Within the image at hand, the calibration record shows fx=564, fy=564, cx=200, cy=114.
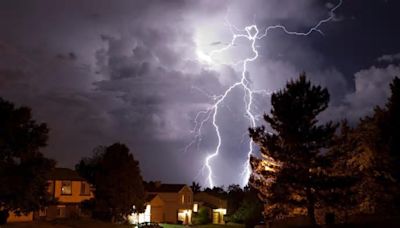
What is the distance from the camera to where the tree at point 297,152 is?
3447cm

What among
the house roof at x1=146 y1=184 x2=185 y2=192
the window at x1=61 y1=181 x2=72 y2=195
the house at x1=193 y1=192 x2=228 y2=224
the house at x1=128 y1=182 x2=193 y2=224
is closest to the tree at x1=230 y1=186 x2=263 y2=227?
the house at x1=128 y1=182 x2=193 y2=224

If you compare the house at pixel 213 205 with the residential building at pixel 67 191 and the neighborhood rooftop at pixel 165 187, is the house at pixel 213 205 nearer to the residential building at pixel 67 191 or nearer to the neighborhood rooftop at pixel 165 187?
the neighborhood rooftop at pixel 165 187

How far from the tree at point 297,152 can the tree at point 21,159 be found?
13.8 m

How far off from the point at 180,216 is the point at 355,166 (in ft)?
129

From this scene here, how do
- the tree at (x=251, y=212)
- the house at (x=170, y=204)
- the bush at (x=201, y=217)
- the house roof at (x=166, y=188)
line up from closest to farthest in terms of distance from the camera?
the tree at (x=251, y=212) < the house at (x=170, y=204) < the bush at (x=201, y=217) < the house roof at (x=166, y=188)

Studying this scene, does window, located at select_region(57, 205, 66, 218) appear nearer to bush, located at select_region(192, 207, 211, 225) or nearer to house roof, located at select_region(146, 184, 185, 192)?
bush, located at select_region(192, 207, 211, 225)

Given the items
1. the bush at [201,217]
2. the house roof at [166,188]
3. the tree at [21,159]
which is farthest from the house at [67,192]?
the tree at [21,159]

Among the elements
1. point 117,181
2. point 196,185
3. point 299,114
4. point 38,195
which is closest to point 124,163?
point 117,181

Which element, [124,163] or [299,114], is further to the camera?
[124,163]

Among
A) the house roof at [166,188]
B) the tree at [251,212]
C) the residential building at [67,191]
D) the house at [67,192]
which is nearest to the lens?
the house at [67,192]

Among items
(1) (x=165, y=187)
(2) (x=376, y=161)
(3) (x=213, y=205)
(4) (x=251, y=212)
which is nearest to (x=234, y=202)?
(3) (x=213, y=205)

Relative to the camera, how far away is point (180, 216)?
2849 inches

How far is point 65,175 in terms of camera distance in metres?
59.0

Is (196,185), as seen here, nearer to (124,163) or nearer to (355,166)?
(124,163)
